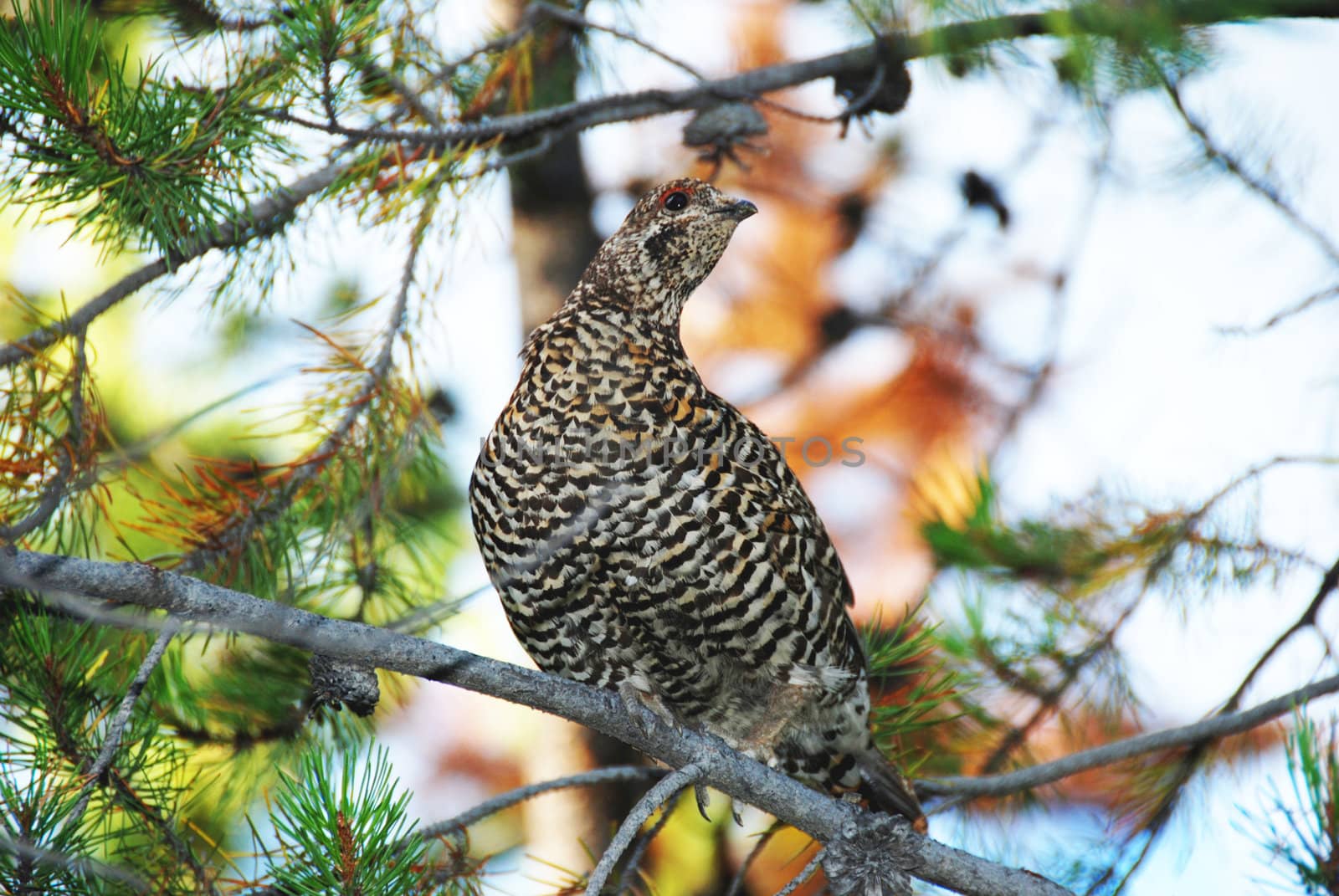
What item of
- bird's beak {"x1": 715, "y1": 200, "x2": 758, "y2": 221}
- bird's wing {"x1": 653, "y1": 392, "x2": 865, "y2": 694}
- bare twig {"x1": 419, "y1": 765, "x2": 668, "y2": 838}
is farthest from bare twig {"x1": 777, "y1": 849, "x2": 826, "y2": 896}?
bird's beak {"x1": 715, "y1": 200, "x2": 758, "y2": 221}

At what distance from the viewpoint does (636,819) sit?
212 cm

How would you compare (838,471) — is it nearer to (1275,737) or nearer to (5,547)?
(1275,737)

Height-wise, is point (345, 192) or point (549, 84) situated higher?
point (549, 84)

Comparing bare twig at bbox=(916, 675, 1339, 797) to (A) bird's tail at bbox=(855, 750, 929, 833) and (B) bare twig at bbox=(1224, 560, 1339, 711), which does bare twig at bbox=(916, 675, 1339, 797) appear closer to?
(B) bare twig at bbox=(1224, 560, 1339, 711)

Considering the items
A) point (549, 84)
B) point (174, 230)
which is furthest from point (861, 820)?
point (549, 84)

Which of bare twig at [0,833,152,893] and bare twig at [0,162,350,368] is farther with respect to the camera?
bare twig at [0,162,350,368]

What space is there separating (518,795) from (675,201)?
5.78ft

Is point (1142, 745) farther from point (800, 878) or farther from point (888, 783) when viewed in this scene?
point (800, 878)

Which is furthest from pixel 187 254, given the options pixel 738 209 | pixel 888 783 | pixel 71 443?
pixel 888 783

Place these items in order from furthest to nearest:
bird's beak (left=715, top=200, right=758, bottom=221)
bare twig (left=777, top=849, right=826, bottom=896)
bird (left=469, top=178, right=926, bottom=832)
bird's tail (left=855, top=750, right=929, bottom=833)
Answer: bird's tail (left=855, top=750, right=929, bottom=833) → bird's beak (left=715, top=200, right=758, bottom=221) → bird (left=469, top=178, right=926, bottom=832) → bare twig (left=777, top=849, right=826, bottom=896)

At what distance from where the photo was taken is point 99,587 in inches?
68.8

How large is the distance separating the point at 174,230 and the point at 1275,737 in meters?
3.83

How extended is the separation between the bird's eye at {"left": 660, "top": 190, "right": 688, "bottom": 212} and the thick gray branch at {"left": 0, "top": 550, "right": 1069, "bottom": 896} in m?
1.54

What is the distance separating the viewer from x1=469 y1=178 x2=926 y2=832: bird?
2865 millimetres
